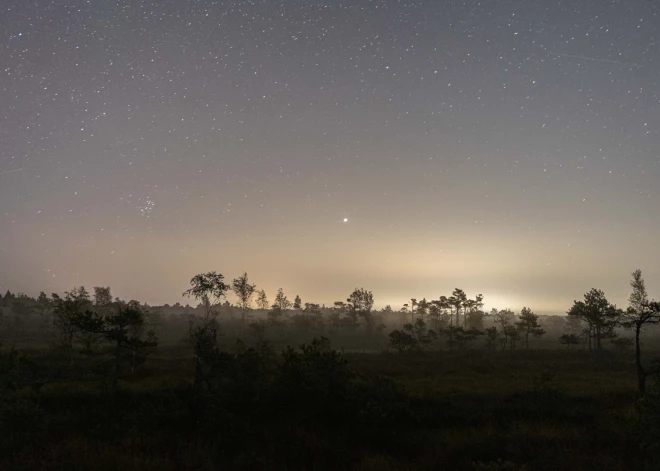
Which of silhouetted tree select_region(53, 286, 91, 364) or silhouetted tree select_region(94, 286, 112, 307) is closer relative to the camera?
silhouetted tree select_region(53, 286, 91, 364)

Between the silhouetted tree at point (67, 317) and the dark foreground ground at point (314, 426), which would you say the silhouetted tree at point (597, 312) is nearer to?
the dark foreground ground at point (314, 426)

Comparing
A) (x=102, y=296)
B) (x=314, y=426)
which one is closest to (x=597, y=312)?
(x=314, y=426)

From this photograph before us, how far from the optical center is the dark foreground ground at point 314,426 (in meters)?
9.99

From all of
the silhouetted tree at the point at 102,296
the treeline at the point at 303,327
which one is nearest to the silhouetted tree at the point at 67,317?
the treeline at the point at 303,327

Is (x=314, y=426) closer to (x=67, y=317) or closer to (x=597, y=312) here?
(x=67, y=317)

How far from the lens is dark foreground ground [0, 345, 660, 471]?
9992 millimetres

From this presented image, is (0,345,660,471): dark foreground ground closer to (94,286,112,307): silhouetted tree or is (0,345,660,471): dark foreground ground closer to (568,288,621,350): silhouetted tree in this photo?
(568,288,621,350): silhouetted tree

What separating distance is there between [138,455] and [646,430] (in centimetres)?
1345

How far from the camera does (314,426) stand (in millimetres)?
13281

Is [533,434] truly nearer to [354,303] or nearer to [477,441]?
[477,441]

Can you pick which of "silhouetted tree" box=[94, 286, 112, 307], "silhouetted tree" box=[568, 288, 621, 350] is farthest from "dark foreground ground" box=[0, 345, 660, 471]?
"silhouetted tree" box=[94, 286, 112, 307]

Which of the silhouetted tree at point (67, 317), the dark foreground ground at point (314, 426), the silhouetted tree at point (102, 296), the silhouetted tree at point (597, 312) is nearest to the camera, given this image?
the dark foreground ground at point (314, 426)

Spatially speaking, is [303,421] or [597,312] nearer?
[303,421]

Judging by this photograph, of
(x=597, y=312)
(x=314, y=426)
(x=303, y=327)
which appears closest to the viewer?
(x=314, y=426)
